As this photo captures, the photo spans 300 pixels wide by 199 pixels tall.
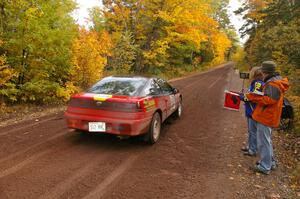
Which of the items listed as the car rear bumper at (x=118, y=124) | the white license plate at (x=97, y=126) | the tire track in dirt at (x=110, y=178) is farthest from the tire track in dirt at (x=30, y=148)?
the tire track in dirt at (x=110, y=178)

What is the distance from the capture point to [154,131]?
568 cm

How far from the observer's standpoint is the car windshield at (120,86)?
18.3 feet

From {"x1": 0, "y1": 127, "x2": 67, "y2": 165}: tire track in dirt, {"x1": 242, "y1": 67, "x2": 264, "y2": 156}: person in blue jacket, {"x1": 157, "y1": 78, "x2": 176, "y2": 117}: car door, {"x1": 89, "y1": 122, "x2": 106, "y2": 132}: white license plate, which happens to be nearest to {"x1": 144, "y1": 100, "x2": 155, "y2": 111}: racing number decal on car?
{"x1": 157, "y1": 78, "x2": 176, "y2": 117}: car door

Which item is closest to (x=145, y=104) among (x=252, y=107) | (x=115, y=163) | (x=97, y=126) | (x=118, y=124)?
(x=118, y=124)

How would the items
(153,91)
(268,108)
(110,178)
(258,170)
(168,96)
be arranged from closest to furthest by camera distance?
(110,178), (268,108), (258,170), (153,91), (168,96)

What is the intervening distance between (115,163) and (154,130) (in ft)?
4.51

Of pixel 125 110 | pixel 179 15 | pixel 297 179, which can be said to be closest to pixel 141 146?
pixel 125 110

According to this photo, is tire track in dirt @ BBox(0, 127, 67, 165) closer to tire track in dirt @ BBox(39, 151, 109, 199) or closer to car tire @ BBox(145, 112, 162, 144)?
tire track in dirt @ BBox(39, 151, 109, 199)

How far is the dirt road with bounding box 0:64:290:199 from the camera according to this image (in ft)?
12.0

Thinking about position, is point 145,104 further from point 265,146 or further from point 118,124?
point 265,146

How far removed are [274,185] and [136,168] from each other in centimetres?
221

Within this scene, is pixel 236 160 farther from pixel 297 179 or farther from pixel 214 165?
pixel 297 179

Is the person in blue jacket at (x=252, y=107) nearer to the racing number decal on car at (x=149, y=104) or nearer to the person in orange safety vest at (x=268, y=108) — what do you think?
the person in orange safety vest at (x=268, y=108)

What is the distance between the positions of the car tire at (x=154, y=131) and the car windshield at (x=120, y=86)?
699mm
